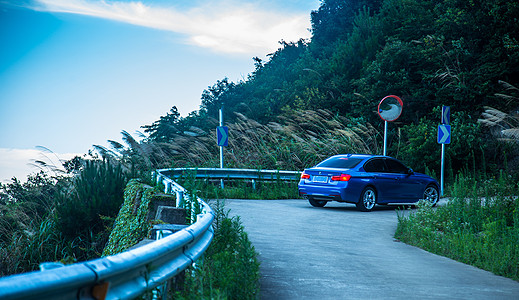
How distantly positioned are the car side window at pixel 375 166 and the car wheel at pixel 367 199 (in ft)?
1.81

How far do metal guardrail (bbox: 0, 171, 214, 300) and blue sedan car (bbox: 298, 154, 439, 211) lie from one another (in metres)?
11.5

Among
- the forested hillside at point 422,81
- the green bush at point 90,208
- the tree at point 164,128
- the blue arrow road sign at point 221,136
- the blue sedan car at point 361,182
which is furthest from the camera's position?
the tree at point 164,128

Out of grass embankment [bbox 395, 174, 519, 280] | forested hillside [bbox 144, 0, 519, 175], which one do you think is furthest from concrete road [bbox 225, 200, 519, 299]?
forested hillside [bbox 144, 0, 519, 175]

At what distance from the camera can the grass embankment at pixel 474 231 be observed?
337 inches

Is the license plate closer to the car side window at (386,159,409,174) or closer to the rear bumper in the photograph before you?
the rear bumper

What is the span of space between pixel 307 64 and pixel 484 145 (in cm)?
2776

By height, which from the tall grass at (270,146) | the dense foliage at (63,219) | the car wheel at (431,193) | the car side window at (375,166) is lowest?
the dense foliage at (63,219)

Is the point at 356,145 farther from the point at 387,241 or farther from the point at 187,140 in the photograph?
the point at 387,241

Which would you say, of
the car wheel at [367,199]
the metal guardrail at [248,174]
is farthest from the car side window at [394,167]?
the metal guardrail at [248,174]

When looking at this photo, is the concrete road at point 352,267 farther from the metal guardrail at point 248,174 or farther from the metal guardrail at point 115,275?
the metal guardrail at point 248,174

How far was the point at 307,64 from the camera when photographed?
50188 millimetres

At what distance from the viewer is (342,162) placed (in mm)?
16594

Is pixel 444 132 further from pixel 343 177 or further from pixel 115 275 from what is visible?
pixel 115 275

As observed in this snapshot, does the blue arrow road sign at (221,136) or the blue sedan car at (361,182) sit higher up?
the blue arrow road sign at (221,136)
